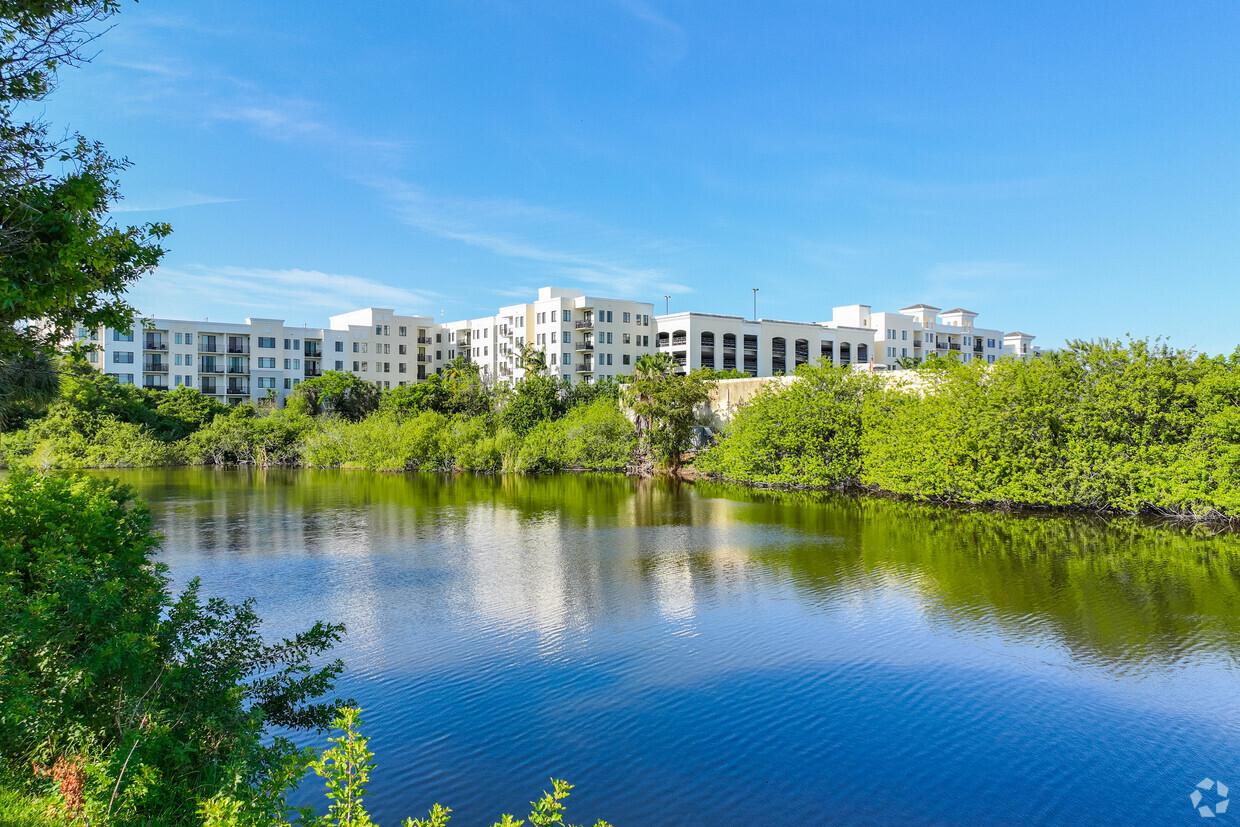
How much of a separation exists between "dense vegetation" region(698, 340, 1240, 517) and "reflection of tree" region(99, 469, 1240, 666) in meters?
1.67

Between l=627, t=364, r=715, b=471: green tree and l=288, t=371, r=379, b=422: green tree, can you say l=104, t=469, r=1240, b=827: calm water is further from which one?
l=288, t=371, r=379, b=422: green tree

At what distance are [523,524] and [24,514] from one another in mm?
17327

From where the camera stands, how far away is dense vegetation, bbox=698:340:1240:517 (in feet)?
83.3

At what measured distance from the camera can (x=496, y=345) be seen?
83188 millimetres

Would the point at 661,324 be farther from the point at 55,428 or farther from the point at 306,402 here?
the point at 55,428

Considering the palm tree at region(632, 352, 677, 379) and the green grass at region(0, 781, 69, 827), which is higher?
the palm tree at region(632, 352, 677, 379)

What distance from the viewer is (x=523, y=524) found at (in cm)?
2688

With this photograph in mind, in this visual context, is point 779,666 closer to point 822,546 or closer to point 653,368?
point 822,546

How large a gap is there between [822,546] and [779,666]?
10552 mm

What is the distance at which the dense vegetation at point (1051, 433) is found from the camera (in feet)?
83.3

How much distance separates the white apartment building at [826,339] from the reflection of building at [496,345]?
118mm

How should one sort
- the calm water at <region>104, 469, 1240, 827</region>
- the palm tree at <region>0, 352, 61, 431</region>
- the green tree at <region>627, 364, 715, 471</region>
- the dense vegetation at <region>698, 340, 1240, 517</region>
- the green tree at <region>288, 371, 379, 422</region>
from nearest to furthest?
the calm water at <region>104, 469, 1240, 827</region>, the palm tree at <region>0, 352, 61, 431</region>, the dense vegetation at <region>698, 340, 1240, 517</region>, the green tree at <region>627, 364, 715, 471</region>, the green tree at <region>288, 371, 379, 422</region>

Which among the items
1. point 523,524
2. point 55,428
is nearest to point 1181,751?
point 523,524

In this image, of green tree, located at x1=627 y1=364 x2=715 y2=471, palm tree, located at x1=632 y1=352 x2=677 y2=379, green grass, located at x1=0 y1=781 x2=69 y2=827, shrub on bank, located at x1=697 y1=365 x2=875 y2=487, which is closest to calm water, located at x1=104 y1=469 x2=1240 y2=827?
green grass, located at x1=0 y1=781 x2=69 y2=827
